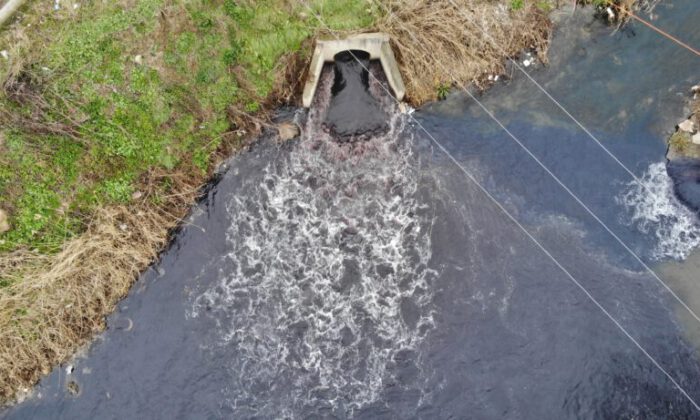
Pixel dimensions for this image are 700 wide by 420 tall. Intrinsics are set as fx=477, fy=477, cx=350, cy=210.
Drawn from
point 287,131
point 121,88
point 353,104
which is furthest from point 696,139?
point 121,88

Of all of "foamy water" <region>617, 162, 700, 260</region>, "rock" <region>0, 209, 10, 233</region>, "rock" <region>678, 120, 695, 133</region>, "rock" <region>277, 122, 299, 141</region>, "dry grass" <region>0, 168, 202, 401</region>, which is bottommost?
"foamy water" <region>617, 162, 700, 260</region>

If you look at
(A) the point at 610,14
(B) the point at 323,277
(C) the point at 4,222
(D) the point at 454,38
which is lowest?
(B) the point at 323,277

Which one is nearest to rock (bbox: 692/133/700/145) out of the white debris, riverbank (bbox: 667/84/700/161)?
riverbank (bbox: 667/84/700/161)

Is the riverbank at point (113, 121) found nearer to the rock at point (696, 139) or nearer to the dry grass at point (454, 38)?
the dry grass at point (454, 38)

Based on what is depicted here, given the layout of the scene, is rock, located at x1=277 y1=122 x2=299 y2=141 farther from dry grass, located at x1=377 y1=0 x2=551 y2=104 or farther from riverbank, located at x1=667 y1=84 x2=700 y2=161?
riverbank, located at x1=667 y1=84 x2=700 y2=161

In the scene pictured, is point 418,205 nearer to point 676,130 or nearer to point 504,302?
point 504,302

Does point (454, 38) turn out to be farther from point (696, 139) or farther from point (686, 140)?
point (696, 139)

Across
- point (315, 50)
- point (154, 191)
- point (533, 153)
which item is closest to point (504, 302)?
point (533, 153)
